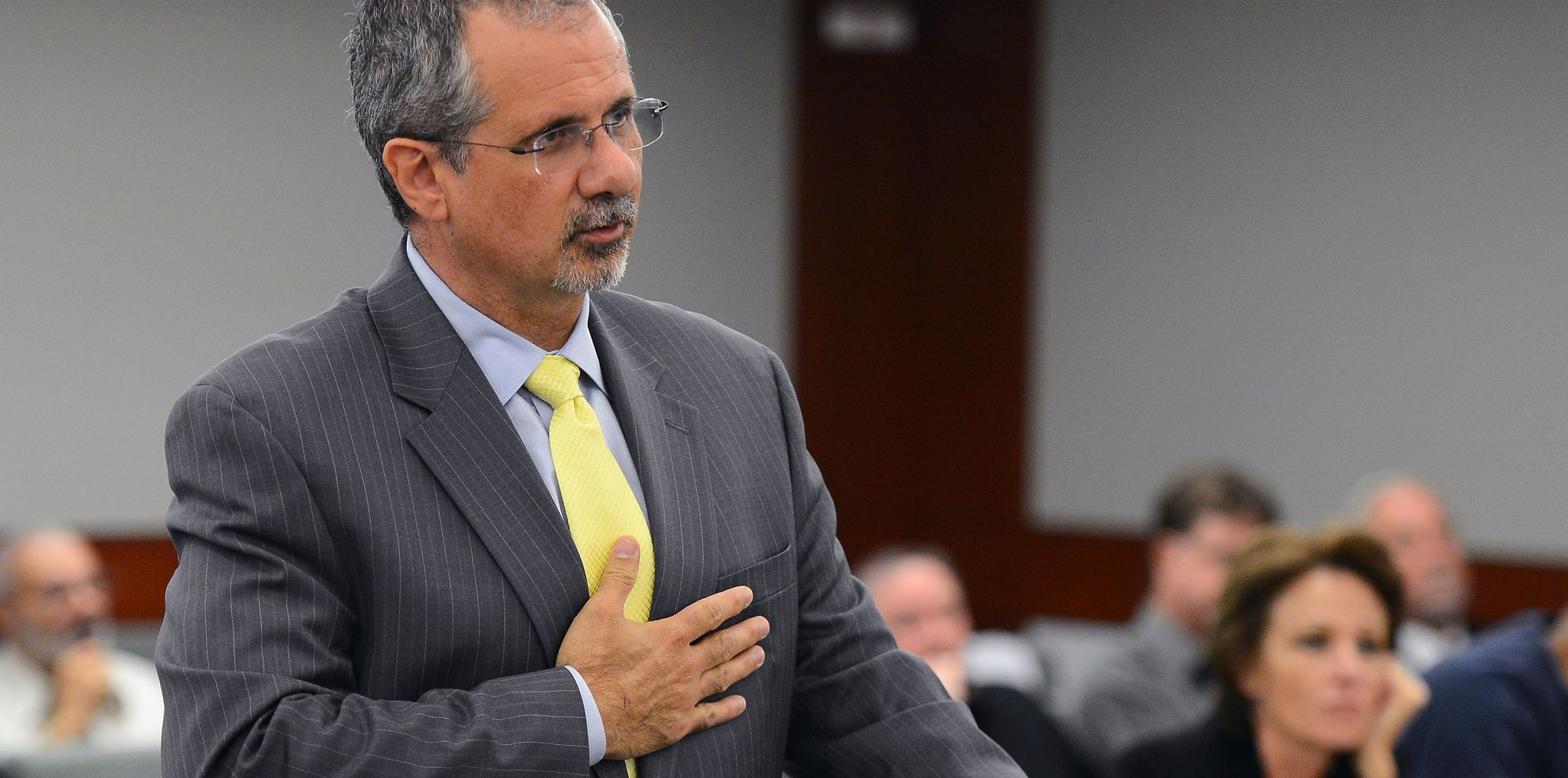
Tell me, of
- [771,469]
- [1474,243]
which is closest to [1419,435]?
[1474,243]

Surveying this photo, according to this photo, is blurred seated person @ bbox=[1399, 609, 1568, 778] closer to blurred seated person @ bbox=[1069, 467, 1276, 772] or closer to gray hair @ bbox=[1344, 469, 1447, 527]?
blurred seated person @ bbox=[1069, 467, 1276, 772]

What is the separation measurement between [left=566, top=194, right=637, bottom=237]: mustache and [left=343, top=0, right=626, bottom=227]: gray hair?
0.09 meters

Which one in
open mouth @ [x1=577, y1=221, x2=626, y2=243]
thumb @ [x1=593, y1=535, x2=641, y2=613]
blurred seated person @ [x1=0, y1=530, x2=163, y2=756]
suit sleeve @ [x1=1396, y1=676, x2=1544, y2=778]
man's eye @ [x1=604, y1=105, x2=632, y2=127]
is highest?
man's eye @ [x1=604, y1=105, x2=632, y2=127]

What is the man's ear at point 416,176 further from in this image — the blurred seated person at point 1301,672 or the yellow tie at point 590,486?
the blurred seated person at point 1301,672

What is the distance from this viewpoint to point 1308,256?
5977mm

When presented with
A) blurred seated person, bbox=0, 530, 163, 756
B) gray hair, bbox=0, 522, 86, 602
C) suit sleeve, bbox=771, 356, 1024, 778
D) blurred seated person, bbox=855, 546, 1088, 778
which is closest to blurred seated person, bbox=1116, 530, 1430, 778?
blurred seated person, bbox=855, 546, 1088, 778

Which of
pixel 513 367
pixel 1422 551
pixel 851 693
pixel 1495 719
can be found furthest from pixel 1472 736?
pixel 513 367

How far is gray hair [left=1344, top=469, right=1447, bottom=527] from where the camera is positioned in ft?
15.7

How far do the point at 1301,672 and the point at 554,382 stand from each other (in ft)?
6.34

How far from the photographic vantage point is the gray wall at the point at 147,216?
5.09 m

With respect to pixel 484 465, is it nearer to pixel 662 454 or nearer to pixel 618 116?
pixel 662 454

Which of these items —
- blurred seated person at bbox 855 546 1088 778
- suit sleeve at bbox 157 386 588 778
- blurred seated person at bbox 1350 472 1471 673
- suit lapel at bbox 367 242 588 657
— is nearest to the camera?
suit sleeve at bbox 157 386 588 778

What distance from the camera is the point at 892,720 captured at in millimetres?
1382

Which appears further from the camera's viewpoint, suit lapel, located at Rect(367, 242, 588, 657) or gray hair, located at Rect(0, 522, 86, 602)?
gray hair, located at Rect(0, 522, 86, 602)
